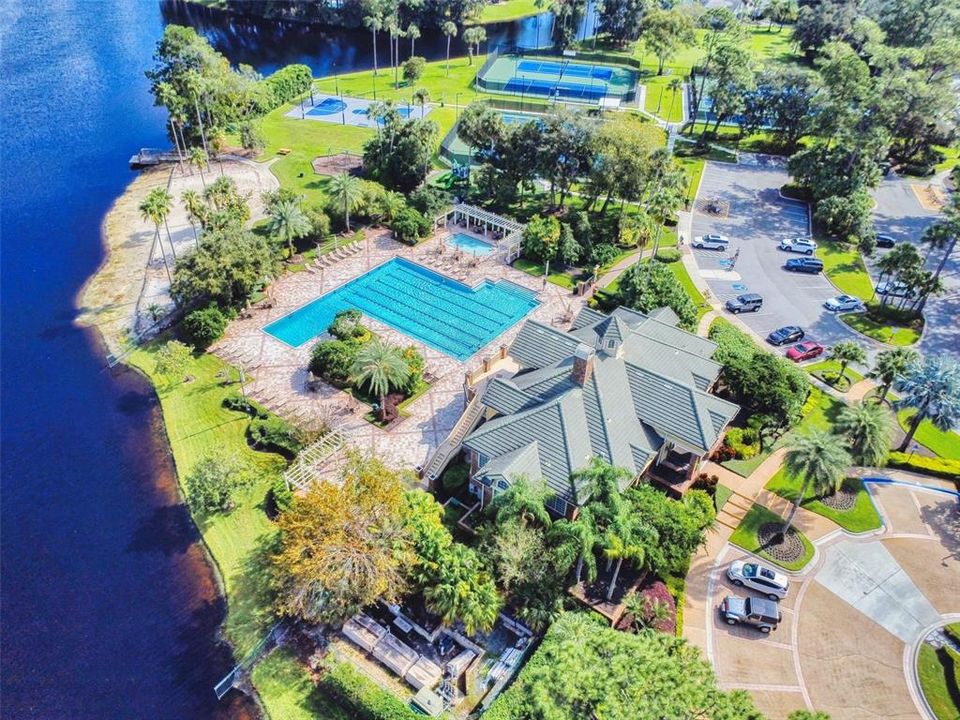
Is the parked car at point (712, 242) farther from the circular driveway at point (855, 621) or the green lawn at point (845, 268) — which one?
the circular driveway at point (855, 621)

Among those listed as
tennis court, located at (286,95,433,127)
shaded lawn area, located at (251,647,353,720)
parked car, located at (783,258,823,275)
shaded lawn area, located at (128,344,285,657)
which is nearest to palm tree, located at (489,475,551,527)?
shaded lawn area, located at (251,647,353,720)

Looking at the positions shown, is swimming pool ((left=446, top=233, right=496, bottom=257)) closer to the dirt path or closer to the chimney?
the dirt path

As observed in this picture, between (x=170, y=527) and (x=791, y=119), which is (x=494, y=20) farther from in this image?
(x=170, y=527)

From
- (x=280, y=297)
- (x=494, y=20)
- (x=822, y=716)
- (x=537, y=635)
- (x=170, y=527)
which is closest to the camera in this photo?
(x=822, y=716)

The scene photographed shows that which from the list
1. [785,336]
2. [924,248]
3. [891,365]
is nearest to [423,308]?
[785,336]

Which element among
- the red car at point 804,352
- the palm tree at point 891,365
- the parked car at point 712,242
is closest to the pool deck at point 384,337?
the parked car at point 712,242

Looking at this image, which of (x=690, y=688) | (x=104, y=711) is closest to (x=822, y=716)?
(x=690, y=688)
